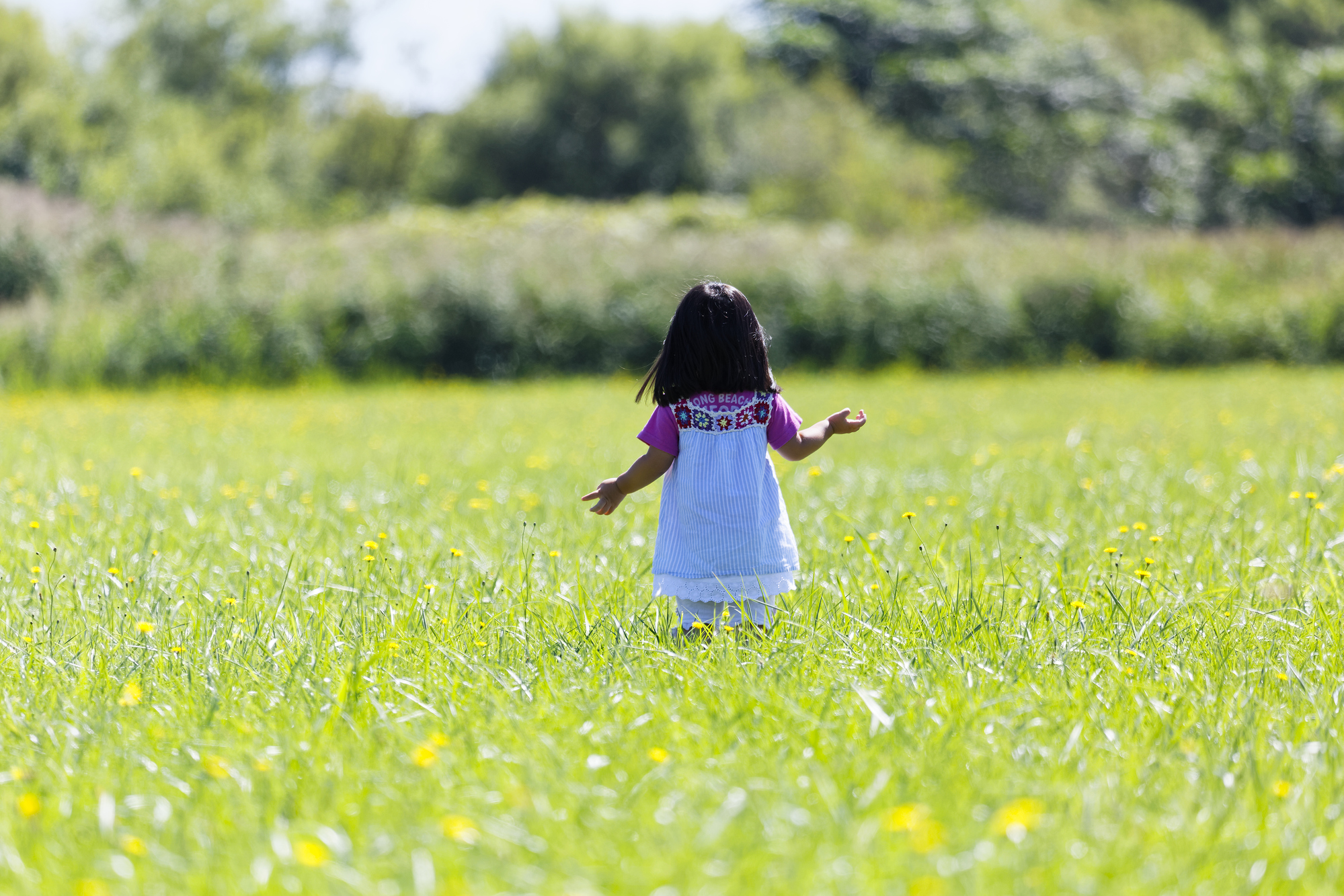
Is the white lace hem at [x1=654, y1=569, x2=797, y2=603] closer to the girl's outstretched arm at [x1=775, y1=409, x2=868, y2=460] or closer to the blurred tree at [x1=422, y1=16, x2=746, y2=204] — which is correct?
the girl's outstretched arm at [x1=775, y1=409, x2=868, y2=460]

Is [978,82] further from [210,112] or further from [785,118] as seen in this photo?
[210,112]

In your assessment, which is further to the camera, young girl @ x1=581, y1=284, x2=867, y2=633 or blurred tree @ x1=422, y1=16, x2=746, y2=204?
blurred tree @ x1=422, y1=16, x2=746, y2=204

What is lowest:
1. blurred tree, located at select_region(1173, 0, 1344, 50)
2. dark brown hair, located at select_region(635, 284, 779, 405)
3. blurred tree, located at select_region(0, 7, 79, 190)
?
dark brown hair, located at select_region(635, 284, 779, 405)

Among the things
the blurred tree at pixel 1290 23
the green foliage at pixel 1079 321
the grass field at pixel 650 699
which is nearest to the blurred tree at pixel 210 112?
the green foliage at pixel 1079 321

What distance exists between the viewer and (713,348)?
10.7ft

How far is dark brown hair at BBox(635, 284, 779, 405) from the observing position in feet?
10.7

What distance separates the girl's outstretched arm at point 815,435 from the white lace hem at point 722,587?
36cm

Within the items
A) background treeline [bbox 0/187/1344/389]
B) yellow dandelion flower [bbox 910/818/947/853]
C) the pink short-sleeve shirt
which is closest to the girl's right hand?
the pink short-sleeve shirt

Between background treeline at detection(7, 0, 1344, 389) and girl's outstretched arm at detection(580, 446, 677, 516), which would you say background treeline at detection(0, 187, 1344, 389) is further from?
girl's outstretched arm at detection(580, 446, 677, 516)

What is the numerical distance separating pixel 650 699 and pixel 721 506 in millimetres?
766

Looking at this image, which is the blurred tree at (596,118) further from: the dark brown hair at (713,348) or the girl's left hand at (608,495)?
the girl's left hand at (608,495)

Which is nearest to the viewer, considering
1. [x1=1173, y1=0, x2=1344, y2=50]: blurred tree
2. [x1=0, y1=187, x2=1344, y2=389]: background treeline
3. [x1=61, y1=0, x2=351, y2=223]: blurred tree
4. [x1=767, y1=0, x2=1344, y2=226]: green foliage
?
[x1=0, y1=187, x2=1344, y2=389]: background treeline

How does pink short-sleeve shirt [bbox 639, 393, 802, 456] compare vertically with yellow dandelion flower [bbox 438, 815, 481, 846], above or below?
above

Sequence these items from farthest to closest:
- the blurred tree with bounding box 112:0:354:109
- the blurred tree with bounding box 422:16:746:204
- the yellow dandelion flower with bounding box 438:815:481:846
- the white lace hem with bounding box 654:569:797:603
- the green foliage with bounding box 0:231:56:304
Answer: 1. the blurred tree with bounding box 112:0:354:109
2. the blurred tree with bounding box 422:16:746:204
3. the green foliage with bounding box 0:231:56:304
4. the white lace hem with bounding box 654:569:797:603
5. the yellow dandelion flower with bounding box 438:815:481:846
